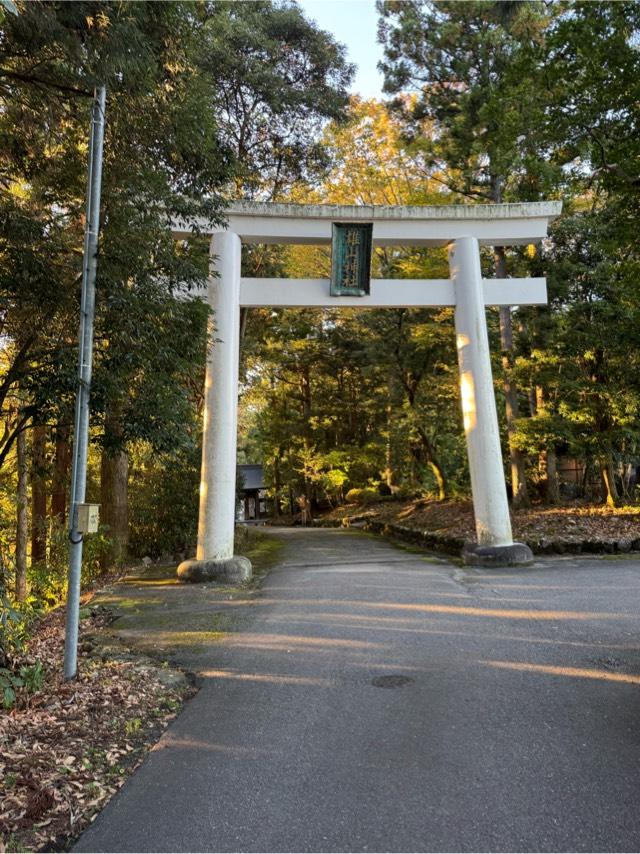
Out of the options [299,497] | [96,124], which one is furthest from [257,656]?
[299,497]

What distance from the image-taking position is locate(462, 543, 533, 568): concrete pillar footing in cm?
852

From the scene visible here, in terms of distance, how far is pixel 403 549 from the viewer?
12219 mm

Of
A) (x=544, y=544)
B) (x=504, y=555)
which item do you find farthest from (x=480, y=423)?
(x=544, y=544)

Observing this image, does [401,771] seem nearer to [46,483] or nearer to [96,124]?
[96,124]

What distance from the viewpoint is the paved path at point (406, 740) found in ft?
7.34

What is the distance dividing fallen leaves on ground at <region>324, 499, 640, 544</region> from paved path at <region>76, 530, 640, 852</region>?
417 cm

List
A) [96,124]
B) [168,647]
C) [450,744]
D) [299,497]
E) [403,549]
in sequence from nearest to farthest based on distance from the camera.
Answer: [450,744] → [96,124] → [168,647] → [403,549] → [299,497]

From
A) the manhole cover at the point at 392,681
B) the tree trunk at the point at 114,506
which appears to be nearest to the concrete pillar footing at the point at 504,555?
the manhole cover at the point at 392,681

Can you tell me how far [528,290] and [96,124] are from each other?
23.4 ft

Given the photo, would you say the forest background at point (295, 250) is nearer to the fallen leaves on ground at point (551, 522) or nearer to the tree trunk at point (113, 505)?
the tree trunk at point (113, 505)

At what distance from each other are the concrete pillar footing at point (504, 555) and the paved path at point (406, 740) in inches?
101

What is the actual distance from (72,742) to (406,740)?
1900mm

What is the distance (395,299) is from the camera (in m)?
9.22

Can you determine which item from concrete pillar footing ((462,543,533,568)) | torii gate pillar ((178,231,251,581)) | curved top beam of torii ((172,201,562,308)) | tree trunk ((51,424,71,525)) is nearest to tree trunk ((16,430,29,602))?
tree trunk ((51,424,71,525))
